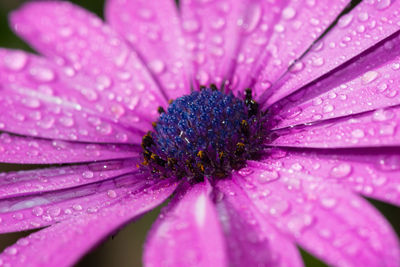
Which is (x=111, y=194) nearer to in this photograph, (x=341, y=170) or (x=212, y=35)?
(x=341, y=170)

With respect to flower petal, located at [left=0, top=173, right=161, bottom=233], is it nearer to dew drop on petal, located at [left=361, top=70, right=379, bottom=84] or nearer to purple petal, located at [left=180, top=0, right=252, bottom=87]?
purple petal, located at [left=180, top=0, right=252, bottom=87]

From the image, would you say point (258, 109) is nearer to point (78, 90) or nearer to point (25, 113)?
point (78, 90)

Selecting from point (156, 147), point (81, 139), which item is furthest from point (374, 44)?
point (81, 139)

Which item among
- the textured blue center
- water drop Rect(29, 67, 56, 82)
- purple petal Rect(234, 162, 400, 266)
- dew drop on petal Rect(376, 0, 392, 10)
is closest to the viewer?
purple petal Rect(234, 162, 400, 266)

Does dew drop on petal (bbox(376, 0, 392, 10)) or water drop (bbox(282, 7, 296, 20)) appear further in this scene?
water drop (bbox(282, 7, 296, 20))

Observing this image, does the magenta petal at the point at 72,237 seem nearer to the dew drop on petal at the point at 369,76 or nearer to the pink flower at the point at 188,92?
the pink flower at the point at 188,92

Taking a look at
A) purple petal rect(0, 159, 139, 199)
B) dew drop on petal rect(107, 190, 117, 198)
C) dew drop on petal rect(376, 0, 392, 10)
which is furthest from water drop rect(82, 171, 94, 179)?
dew drop on petal rect(376, 0, 392, 10)

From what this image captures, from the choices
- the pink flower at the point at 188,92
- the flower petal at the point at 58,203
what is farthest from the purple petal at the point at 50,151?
the flower petal at the point at 58,203
